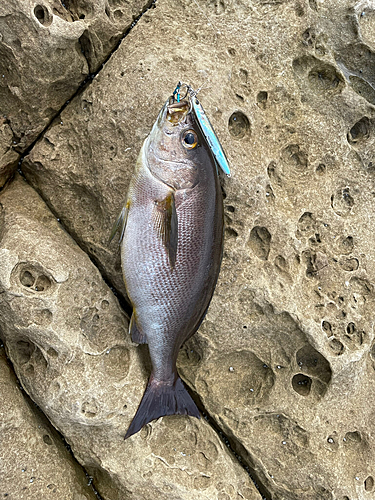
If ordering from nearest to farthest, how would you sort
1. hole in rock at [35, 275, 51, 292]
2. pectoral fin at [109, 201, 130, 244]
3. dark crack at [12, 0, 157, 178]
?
pectoral fin at [109, 201, 130, 244] < hole in rock at [35, 275, 51, 292] < dark crack at [12, 0, 157, 178]

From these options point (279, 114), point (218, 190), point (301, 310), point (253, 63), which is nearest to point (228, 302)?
point (301, 310)

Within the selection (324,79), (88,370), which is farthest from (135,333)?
(324,79)

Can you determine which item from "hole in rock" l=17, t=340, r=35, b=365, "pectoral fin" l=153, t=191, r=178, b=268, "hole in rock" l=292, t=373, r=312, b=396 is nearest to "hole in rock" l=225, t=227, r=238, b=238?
"pectoral fin" l=153, t=191, r=178, b=268

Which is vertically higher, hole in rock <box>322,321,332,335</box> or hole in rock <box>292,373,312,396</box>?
hole in rock <box>322,321,332,335</box>

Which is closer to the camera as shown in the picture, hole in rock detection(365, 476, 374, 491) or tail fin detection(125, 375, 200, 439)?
tail fin detection(125, 375, 200, 439)

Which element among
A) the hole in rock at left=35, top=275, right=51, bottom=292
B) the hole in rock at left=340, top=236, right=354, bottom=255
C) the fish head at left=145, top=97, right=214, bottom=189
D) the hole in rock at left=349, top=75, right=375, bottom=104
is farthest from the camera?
the hole in rock at left=349, top=75, right=375, bottom=104

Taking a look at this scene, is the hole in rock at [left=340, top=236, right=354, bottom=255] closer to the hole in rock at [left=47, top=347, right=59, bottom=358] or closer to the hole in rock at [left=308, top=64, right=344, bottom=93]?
the hole in rock at [left=308, top=64, right=344, bottom=93]

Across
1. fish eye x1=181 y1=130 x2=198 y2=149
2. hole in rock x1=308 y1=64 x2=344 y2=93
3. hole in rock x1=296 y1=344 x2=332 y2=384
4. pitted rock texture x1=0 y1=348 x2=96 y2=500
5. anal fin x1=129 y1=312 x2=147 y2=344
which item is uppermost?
hole in rock x1=308 y1=64 x2=344 y2=93

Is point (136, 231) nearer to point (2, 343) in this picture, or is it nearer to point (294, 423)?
point (2, 343)
